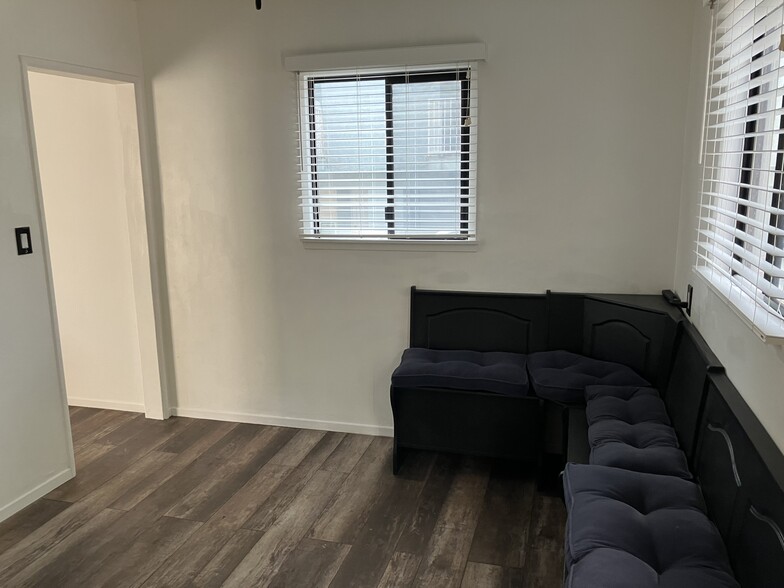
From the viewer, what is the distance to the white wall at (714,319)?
1.65m

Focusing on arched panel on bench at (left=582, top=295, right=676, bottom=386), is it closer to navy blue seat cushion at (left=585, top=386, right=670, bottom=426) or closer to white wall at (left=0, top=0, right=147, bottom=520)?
navy blue seat cushion at (left=585, top=386, right=670, bottom=426)

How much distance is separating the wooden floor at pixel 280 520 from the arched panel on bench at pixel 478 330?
611 mm

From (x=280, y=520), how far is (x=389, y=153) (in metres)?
1.91

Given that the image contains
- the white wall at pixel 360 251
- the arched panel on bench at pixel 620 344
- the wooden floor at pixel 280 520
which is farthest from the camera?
the white wall at pixel 360 251

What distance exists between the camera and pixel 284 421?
3777mm

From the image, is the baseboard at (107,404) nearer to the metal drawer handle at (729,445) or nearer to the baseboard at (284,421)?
the baseboard at (284,421)

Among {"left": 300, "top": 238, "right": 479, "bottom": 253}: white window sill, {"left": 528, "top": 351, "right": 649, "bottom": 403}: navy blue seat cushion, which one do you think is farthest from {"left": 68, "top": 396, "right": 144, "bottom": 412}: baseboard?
{"left": 528, "top": 351, "right": 649, "bottom": 403}: navy blue seat cushion

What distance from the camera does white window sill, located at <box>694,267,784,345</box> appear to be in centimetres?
150

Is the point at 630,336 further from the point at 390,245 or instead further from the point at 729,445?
the point at 390,245

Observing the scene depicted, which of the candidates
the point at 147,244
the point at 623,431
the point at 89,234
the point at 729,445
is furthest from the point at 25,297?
the point at 729,445

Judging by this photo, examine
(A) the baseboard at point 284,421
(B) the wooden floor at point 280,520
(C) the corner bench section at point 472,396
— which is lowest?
(B) the wooden floor at point 280,520

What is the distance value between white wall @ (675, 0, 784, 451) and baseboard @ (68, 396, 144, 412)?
3.27 m

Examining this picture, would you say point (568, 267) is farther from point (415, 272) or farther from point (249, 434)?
point (249, 434)

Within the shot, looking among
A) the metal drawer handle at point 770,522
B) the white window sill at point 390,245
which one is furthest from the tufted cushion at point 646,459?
the white window sill at point 390,245
